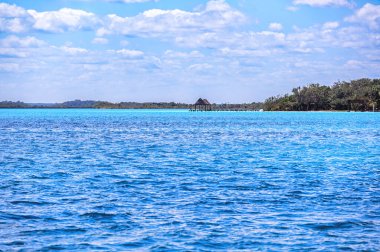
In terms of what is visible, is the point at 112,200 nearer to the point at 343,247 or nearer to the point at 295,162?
the point at 343,247

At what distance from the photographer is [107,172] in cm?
3416

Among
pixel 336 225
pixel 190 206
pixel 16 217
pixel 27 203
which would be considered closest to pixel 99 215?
pixel 16 217

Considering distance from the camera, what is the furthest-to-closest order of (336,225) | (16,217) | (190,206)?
(190,206) < (16,217) < (336,225)

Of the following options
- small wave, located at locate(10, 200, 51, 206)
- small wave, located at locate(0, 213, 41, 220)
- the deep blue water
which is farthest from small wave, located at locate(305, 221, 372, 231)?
small wave, located at locate(10, 200, 51, 206)

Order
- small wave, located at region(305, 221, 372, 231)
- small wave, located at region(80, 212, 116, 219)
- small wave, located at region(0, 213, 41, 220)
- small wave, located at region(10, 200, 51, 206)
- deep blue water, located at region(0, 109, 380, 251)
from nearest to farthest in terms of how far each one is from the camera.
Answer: deep blue water, located at region(0, 109, 380, 251)
small wave, located at region(305, 221, 372, 231)
small wave, located at region(0, 213, 41, 220)
small wave, located at region(80, 212, 116, 219)
small wave, located at region(10, 200, 51, 206)

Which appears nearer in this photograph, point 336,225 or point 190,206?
point 336,225

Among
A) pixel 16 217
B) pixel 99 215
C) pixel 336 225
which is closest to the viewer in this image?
pixel 336 225

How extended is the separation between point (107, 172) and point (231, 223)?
1598 cm

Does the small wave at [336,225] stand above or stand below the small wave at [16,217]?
below

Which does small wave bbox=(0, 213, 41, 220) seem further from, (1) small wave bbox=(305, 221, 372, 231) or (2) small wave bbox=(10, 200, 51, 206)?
(1) small wave bbox=(305, 221, 372, 231)

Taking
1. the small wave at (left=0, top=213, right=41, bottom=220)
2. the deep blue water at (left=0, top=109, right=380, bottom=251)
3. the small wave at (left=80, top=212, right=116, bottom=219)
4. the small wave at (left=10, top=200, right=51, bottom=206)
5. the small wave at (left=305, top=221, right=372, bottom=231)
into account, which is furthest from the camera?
the small wave at (left=10, top=200, right=51, bottom=206)

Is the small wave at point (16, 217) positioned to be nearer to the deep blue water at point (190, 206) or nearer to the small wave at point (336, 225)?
the deep blue water at point (190, 206)

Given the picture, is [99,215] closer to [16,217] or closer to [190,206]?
[16,217]

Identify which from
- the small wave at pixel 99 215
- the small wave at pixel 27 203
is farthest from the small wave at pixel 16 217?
the small wave at pixel 27 203
